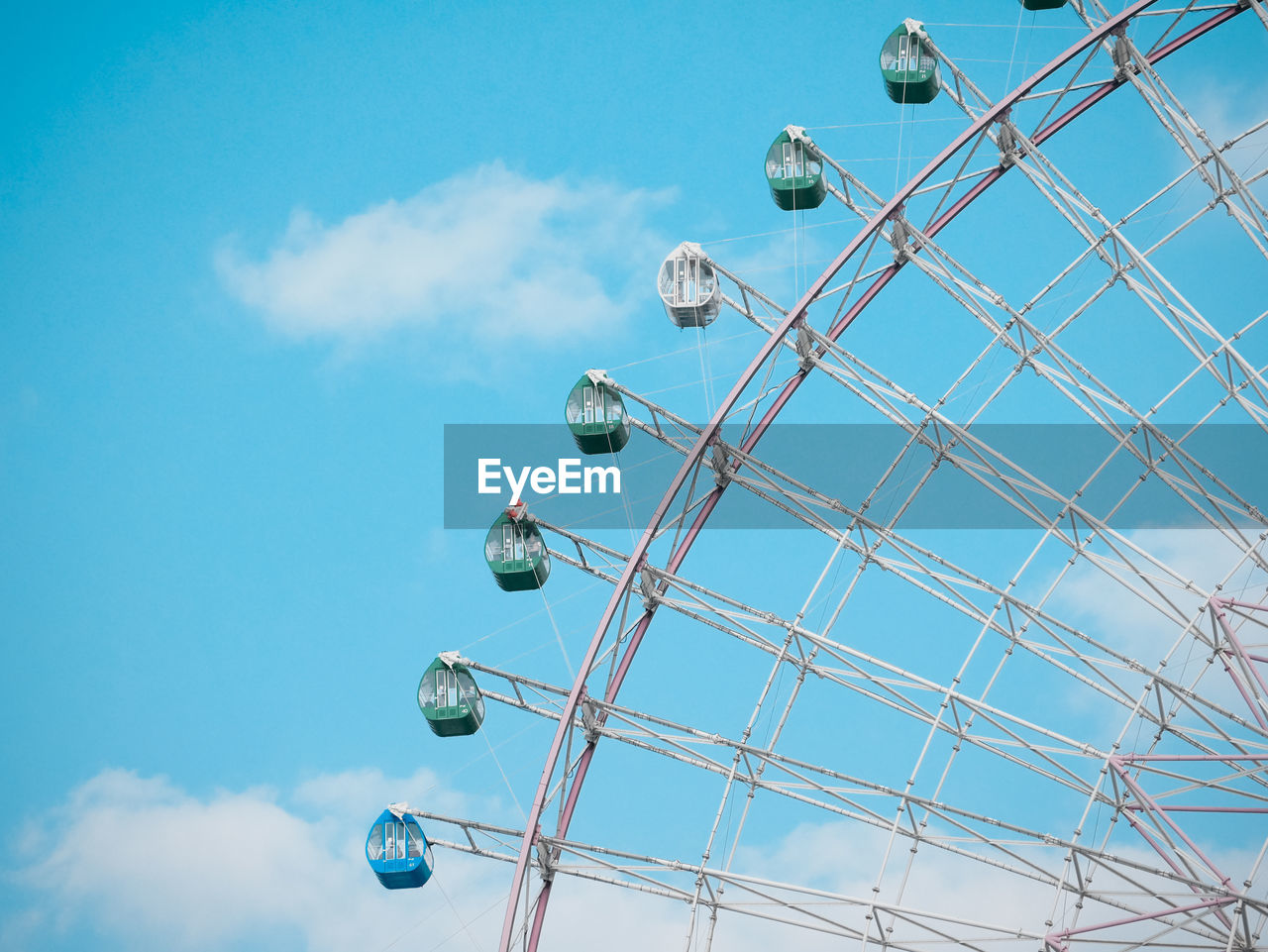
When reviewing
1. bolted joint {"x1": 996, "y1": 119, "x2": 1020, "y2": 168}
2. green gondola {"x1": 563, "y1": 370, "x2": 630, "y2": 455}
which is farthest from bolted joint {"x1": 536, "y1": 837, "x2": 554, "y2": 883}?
bolted joint {"x1": 996, "y1": 119, "x2": 1020, "y2": 168}

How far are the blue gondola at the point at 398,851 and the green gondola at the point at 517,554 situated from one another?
5.60 m

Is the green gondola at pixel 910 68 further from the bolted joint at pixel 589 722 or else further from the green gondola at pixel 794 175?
the bolted joint at pixel 589 722

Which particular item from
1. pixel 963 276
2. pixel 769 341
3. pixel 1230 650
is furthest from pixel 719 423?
pixel 1230 650

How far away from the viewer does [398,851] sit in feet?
148

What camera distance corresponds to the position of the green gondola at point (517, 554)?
45.1 m

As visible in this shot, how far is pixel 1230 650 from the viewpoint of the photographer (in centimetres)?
4412

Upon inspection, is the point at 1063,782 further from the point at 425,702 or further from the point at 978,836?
the point at 425,702

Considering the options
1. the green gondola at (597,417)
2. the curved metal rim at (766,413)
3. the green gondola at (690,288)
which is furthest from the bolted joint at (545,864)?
the green gondola at (690,288)

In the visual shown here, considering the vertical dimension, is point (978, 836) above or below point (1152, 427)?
below

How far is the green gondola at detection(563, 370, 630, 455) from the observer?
145 ft

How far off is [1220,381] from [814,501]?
346 inches

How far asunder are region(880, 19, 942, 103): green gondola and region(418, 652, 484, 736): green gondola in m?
15.5

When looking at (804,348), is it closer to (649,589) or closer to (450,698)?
(649,589)

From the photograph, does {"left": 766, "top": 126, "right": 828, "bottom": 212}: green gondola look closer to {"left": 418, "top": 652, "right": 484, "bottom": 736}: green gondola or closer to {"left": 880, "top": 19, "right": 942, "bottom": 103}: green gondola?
{"left": 880, "top": 19, "right": 942, "bottom": 103}: green gondola
